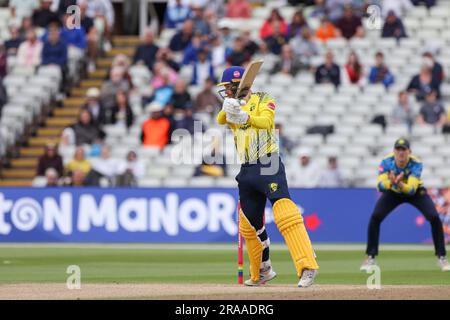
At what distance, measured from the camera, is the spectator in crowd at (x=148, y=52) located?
2869 centimetres

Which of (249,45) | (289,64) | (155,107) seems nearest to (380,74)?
(289,64)

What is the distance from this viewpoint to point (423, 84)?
2669cm

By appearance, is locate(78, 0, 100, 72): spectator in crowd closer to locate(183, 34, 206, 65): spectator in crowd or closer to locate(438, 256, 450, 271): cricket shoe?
locate(183, 34, 206, 65): spectator in crowd

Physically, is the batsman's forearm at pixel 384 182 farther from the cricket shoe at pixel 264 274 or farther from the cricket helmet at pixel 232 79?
the cricket helmet at pixel 232 79

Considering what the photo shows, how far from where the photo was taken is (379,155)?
25625 millimetres

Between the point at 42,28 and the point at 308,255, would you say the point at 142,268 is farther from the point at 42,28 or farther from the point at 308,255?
the point at 42,28

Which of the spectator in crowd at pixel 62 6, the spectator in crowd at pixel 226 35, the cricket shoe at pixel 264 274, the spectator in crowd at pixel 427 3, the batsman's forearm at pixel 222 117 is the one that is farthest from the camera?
the spectator in crowd at pixel 62 6

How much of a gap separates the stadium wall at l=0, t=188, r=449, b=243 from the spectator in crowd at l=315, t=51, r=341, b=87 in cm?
393

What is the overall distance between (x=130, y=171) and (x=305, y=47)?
5.36 m

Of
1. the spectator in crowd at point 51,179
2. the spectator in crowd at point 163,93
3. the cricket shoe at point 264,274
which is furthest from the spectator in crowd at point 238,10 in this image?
the cricket shoe at point 264,274

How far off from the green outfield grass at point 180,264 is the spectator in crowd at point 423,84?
5.09m

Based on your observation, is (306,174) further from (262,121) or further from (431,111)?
(262,121)

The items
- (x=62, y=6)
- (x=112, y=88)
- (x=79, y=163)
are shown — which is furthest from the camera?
(x=62, y=6)
